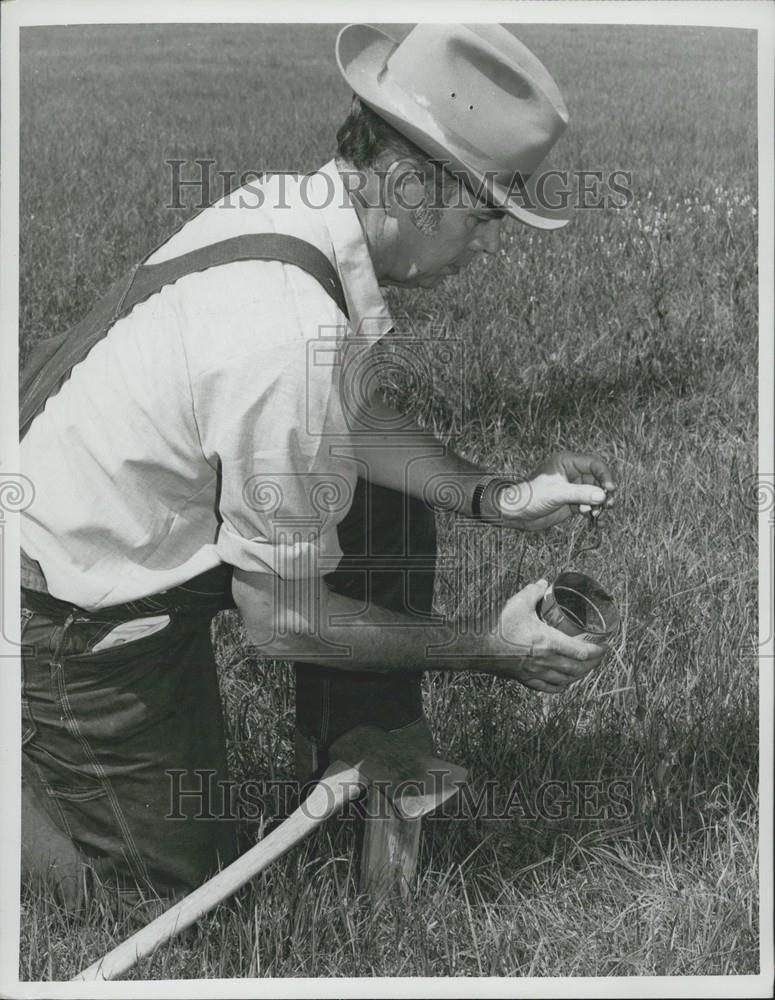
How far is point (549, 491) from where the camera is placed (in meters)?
2.88

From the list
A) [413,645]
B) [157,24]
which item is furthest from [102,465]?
[157,24]

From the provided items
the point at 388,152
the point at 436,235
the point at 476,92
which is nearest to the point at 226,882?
the point at 436,235

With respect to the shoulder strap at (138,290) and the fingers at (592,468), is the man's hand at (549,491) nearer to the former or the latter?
the fingers at (592,468)

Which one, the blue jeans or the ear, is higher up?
the ear

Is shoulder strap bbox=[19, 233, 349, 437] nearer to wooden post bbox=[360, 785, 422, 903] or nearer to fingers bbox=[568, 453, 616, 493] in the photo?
fingers bbox=[568, 453, 616, 493]

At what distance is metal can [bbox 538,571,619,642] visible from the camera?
266 cm

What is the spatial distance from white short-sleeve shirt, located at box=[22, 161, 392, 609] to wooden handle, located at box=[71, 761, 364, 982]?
548mm

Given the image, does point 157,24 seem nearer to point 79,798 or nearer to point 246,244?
point 246,244

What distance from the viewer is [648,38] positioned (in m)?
2.76

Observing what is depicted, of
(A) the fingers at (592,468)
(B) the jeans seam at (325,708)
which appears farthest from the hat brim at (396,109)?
(B) the jeans seam at (325,708)

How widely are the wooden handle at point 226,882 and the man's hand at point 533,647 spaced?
404 mm

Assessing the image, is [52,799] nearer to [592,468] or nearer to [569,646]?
[569,646]

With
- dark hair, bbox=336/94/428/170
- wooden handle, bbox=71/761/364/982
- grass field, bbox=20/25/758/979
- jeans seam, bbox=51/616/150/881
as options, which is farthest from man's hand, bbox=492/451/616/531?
jeans seam, bbox=51/616/150/881

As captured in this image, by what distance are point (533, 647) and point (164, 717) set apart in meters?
0.77
